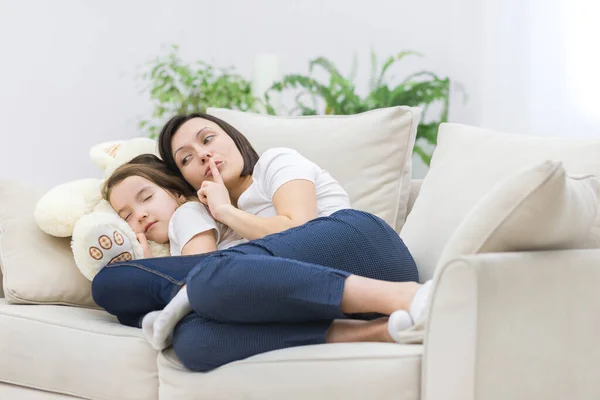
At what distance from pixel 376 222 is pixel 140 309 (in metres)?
0.53

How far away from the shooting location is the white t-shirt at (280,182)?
6.05ft

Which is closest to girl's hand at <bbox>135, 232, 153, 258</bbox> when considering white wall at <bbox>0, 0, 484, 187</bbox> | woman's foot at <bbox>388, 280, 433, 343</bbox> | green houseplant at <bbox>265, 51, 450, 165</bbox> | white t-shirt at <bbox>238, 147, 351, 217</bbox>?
white t-shirt at <bbox>238, 147, 351, 217</bbox>

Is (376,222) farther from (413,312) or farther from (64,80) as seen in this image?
(64,80)

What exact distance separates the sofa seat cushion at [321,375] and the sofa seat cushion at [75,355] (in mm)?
196

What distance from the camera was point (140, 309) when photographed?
1.66 m

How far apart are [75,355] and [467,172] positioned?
37.6 inches

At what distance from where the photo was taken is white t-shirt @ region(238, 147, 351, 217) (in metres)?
1.84

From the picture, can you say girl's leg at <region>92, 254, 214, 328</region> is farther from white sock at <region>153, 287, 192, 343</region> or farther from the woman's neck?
the woman's neck

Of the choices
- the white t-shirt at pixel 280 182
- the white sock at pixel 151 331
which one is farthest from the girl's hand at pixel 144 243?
the white sock at pixel 151 331

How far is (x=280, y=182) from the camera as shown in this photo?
182 centimetres

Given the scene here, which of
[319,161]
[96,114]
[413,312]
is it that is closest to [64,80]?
[96,114]

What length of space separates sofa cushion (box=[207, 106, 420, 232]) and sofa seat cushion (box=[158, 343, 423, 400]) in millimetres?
791

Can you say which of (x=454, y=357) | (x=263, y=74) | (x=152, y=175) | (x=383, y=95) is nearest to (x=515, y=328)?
(x=454, y=357)

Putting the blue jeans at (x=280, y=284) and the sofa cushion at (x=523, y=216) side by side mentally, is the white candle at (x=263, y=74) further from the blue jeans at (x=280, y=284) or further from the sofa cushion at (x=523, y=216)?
the sofa cushion at (x=523, y=216)
